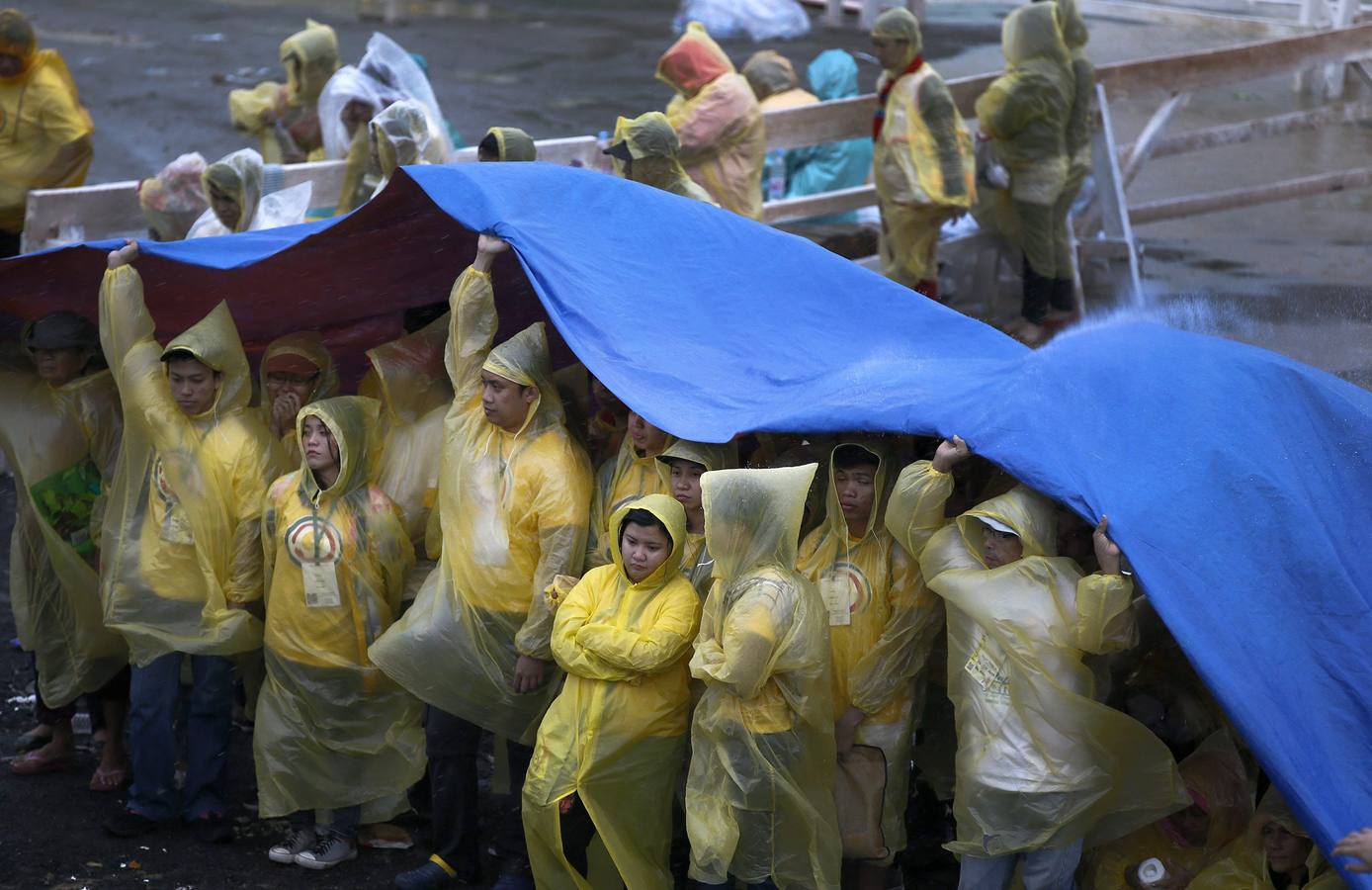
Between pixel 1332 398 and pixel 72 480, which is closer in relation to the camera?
pixel 1332 398

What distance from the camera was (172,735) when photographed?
227 inches

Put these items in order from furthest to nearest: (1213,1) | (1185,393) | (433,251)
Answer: (1213,1)
(433,251)
(1185,393)

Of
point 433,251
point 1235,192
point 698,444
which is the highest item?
point 433,251

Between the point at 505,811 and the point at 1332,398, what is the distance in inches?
→ 122

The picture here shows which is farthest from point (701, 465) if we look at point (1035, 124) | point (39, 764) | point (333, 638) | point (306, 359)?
point (1035, 124)

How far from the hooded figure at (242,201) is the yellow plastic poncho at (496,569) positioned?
2045 mm

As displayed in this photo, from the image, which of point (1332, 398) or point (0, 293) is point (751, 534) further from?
point (0, 293)

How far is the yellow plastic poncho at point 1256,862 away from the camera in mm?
4483

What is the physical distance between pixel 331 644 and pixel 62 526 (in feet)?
4.41

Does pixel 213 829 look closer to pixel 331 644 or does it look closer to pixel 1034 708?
pixel 331 644

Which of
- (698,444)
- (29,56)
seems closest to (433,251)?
(698,444)

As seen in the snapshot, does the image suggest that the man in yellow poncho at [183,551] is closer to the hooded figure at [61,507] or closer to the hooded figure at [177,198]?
the hooded figure at [61,507]

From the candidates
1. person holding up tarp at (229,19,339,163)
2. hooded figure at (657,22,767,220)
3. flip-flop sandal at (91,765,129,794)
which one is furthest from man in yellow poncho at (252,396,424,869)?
person holding up tarp at (229,19,339,163)

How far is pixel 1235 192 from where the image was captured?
34.4ft
